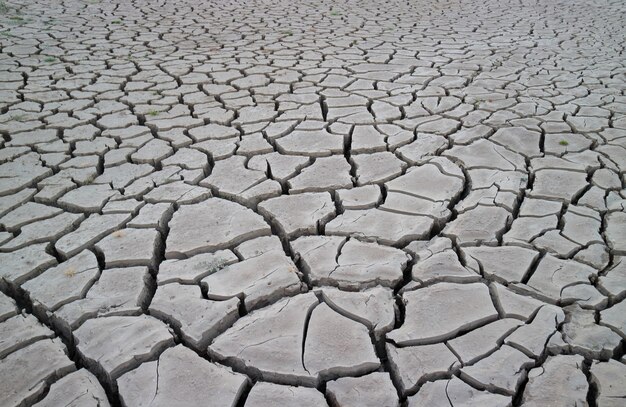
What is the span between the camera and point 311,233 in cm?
218

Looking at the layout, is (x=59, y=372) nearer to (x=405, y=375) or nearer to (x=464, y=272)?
(x=405, y=375)

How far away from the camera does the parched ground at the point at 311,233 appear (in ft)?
4.88

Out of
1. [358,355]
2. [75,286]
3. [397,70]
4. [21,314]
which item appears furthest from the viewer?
[397,70]

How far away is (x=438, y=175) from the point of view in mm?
2641

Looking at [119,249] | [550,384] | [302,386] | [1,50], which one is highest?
[550,384]

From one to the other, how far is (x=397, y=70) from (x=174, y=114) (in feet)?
7.25

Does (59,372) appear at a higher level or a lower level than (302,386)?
lower

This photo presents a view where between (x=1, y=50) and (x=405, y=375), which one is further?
(x=1, y=50)

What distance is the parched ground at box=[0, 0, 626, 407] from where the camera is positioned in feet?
4.88

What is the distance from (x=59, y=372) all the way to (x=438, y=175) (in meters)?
2.04

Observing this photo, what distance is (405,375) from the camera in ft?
4.82

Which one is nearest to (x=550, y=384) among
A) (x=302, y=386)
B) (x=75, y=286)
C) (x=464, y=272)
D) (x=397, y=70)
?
(x=464, y=272)

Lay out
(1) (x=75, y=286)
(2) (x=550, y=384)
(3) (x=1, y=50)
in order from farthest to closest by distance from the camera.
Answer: (3) (x=1, y=50) < (1) (x=75, y=286) < (2) (x=550, y=384)

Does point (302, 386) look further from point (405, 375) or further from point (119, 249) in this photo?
point (119, 249)
